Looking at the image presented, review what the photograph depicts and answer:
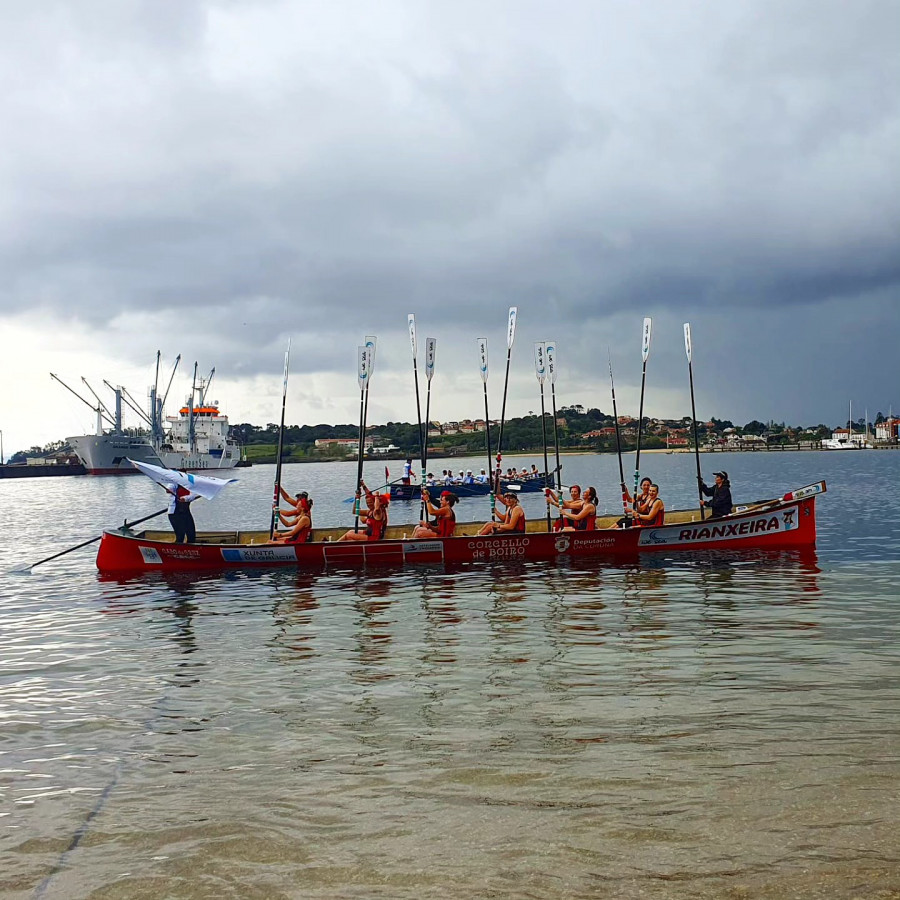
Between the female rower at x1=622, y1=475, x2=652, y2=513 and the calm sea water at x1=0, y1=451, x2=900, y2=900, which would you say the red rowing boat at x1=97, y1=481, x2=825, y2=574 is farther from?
the calm sea water at x1=0, y1=451, x2=900, y2=900

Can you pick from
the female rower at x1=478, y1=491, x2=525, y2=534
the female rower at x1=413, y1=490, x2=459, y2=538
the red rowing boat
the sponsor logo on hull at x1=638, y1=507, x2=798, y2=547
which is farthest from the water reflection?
the sponsor logo on hull at x1=638, y1=507, x2=798, y2=547

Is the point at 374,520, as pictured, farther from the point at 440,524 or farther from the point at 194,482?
the point at 194,482

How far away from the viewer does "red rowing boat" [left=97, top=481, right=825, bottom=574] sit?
26234 mm

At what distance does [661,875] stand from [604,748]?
2783 millimetres

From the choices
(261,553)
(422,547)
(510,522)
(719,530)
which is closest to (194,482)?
(261,553)

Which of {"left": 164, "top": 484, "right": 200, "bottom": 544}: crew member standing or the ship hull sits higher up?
the ship hull

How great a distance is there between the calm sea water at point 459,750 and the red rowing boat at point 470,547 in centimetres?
676

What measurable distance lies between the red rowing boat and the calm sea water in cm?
676

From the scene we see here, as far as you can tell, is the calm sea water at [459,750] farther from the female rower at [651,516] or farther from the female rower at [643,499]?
the female rower at [643,499]

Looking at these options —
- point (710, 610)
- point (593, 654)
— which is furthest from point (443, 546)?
point (593, 654)

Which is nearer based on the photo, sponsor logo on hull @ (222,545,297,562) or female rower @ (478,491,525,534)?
sponsor logo on hull @ (222,545,297,562)

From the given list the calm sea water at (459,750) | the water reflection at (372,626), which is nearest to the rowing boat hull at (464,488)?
the water reflection at (372,626)

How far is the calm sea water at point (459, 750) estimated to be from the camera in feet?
21.3

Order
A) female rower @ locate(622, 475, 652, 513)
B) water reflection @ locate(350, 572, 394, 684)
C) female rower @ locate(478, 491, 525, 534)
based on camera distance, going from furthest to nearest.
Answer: female rower @ locate(622, 475, 652, 513) → female rower @ locate(478, 491, 525, 534) → water reflection @ locate(350, 572, 394, 684)
